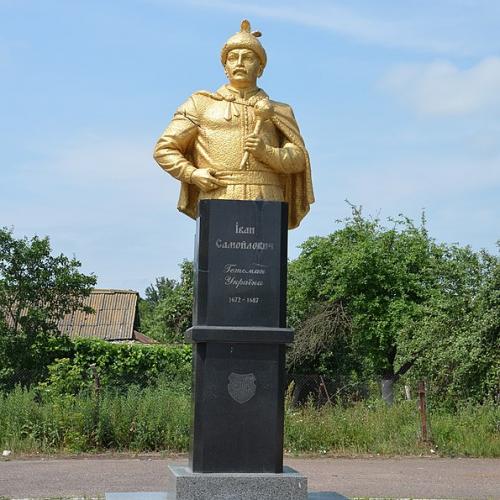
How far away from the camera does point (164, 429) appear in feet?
49.3

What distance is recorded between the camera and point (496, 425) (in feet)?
52.0

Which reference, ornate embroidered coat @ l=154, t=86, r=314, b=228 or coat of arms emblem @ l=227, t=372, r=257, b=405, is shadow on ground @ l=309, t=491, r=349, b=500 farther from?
ornate embroidered coat @ l=154, t=86, r=314, b=228

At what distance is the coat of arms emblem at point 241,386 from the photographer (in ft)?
28.7

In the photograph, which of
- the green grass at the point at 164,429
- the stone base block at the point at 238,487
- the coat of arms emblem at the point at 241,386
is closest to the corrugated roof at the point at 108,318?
the green grass at the point at 164,429

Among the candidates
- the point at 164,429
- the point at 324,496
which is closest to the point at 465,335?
the point at 164,429

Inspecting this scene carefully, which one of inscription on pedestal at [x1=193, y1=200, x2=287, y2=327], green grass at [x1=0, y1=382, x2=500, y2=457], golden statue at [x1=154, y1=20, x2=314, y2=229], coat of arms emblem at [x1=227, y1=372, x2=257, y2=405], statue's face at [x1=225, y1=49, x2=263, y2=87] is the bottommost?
green grass at [x1=0, y1=382, x2=500, y2=457]

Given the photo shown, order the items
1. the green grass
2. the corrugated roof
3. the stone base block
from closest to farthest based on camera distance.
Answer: the stone base block
the green grass
the corrugated roof

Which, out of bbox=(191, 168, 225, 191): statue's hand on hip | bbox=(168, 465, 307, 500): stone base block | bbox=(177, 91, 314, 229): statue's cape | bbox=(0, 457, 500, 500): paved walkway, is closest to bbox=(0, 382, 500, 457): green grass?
bbox=(0, 457, 500, 500): paved walkway

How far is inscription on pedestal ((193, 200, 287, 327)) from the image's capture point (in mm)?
8828

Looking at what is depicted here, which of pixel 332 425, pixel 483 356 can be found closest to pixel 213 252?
pixel 332 425

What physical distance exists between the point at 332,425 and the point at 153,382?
6264 millimetres

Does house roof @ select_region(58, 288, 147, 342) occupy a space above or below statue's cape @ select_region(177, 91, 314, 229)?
above

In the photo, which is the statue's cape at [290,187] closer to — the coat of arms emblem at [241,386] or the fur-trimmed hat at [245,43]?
the fur-trimmed hat at [245,43]

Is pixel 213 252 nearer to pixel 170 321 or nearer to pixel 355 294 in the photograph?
pixel 355 294
